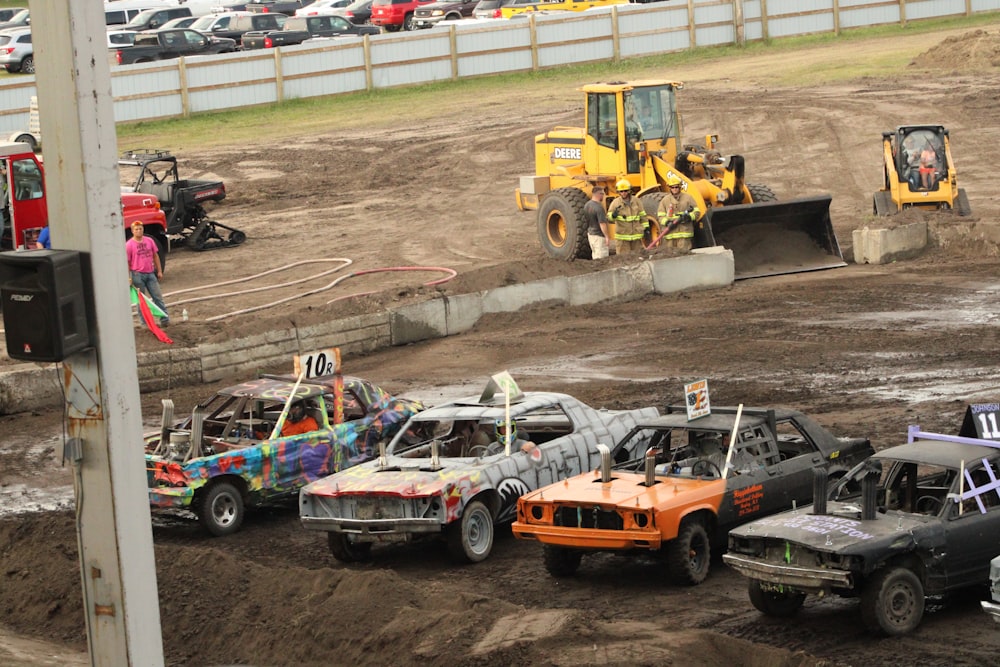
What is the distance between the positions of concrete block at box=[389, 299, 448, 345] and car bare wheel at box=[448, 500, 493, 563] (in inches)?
341

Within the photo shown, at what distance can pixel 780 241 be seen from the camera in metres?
24.0

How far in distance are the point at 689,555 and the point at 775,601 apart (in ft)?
3.29

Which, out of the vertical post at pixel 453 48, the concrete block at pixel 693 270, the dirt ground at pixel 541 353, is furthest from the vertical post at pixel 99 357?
the vertical post at pixel 453 48

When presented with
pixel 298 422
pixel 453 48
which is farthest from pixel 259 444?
pixel 453 48

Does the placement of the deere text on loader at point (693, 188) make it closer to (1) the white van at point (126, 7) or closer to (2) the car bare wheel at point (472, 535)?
(2) the car bare wheel at point (472, 535)

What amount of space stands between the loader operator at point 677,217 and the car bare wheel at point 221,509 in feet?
37.3

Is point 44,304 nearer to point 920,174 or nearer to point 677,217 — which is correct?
point 677,217

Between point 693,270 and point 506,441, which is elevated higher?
point 506,441

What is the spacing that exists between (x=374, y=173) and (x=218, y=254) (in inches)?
296

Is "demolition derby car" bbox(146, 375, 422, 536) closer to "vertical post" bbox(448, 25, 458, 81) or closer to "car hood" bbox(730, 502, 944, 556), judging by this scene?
"car hood" bbox(730, 502, 944, 556)

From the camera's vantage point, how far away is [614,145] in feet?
79.7

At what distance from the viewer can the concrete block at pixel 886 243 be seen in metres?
24.2

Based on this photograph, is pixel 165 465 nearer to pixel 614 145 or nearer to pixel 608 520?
pixel 608 520

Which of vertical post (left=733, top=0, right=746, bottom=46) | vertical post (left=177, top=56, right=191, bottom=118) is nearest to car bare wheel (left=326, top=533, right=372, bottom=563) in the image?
vertical post (left=177, top=56, right=191, bottom=118)
